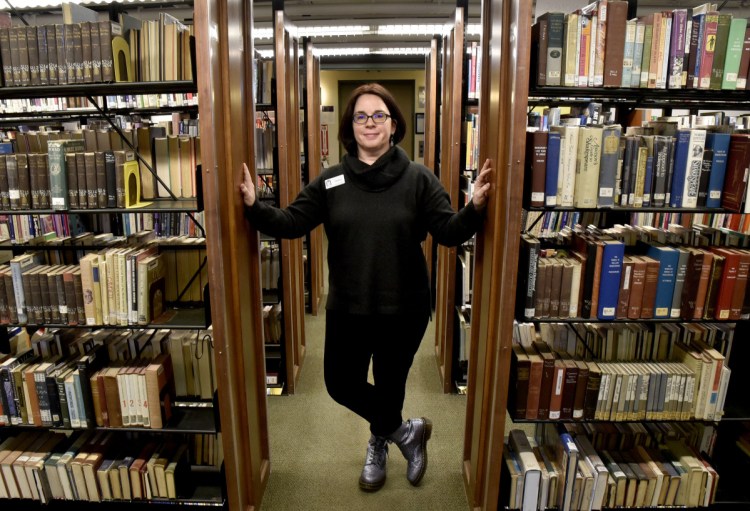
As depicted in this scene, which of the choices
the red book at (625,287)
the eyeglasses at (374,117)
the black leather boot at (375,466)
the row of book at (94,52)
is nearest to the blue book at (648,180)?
the red book at (625,287)

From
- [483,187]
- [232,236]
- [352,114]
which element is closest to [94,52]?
[232,236]

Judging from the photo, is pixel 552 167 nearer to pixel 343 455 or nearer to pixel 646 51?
pixel 646 51

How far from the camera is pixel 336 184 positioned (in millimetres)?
2020

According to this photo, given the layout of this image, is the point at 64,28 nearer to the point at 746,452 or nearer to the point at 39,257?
the point at 39,257

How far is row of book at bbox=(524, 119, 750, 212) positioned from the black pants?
29.7 inches

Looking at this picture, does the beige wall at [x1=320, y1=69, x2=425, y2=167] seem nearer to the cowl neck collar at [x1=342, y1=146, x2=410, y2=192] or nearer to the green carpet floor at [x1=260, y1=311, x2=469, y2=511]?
the green carpet floor at [x1=260, y1=311, x2=469, y2=511]

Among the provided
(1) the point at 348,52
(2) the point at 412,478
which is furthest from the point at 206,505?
(1) the point at 348,52

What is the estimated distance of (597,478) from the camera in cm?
196

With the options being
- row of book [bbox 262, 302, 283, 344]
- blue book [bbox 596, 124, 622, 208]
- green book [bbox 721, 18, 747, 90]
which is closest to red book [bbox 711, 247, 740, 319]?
blue book [bbox 596, 124, 622, 208]

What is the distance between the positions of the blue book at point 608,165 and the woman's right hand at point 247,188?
128cm

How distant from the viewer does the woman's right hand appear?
Answer: 1915 millimetres

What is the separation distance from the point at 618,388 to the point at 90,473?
2.15 m

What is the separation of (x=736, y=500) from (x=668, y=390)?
26.0 inches

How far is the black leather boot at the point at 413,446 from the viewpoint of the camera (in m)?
2.39
